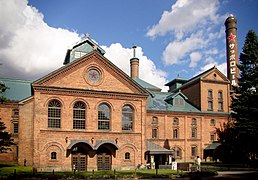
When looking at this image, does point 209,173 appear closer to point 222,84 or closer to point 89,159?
point 89,159

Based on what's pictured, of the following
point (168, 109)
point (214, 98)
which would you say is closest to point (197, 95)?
point (214, 98)

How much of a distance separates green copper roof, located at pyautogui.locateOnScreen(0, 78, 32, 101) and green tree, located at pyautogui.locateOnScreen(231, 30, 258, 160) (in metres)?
30.6

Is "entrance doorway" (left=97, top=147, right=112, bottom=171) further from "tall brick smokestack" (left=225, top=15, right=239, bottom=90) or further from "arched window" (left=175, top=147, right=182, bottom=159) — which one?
"tall brick smokestack" (left=225, top=15, right=239, bottom=90)

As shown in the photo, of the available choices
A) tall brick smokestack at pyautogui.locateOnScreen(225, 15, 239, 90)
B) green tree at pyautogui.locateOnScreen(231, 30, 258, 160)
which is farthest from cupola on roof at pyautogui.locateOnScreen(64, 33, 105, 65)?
tall brick smokestack at pyautogui.locateOnScreen(225, 15, 239, 90)

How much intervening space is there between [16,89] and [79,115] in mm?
15782

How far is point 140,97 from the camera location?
38344mm

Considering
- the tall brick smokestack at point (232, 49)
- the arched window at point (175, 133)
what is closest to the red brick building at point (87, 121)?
the arched window at point (175, 133)

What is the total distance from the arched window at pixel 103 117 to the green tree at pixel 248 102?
1668cm

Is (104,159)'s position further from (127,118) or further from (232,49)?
(232,49)

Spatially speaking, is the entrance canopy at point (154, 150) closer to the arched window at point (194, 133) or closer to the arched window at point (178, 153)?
the arched window at point (178, 153)

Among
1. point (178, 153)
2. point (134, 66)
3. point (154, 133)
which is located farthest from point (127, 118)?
point (134, 66)

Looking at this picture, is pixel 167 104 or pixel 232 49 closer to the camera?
pixel 167 104

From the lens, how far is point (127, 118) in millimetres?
37531

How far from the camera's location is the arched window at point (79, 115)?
1371 inches
